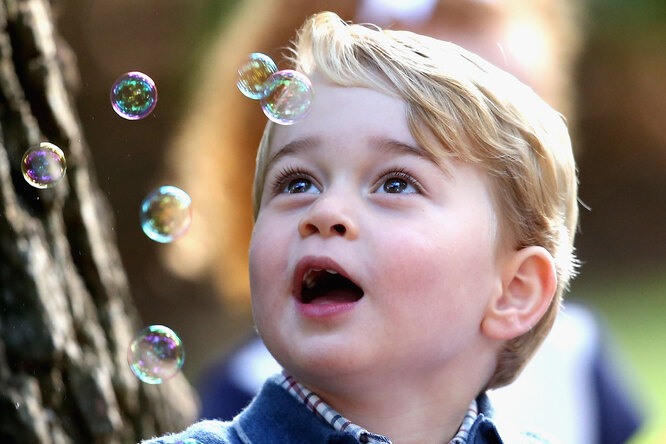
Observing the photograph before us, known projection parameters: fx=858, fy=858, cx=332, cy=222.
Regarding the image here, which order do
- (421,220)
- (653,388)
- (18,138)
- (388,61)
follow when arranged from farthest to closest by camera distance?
(653,388)
(18,138)
(388,61)
(421,220)

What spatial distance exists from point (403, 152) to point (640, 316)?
3.13 metres

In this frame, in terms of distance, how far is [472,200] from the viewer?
1.32 meters

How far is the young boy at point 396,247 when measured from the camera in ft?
3.91

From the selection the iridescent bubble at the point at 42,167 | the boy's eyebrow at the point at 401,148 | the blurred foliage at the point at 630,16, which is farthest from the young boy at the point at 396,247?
the blurred foliage at the point at 630,16

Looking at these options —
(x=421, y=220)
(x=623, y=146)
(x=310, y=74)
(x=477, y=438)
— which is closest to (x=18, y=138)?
(x=310, y=74)

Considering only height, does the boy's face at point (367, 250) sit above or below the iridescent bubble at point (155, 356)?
above

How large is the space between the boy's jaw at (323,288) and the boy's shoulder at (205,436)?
0.72ft

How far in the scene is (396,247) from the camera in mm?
1198

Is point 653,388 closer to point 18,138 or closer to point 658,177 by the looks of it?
point 658,177

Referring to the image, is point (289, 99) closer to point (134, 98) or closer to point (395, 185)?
point (395, 185)

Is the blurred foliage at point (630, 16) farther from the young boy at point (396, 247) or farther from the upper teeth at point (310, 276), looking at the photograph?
the upper teeth at point (310, 276)

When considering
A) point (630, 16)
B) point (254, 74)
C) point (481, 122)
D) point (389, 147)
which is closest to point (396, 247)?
point (389, 147)

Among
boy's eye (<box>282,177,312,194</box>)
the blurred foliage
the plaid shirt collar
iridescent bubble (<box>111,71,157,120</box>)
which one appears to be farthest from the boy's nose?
→ the blurred foliage

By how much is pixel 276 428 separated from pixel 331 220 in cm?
32
